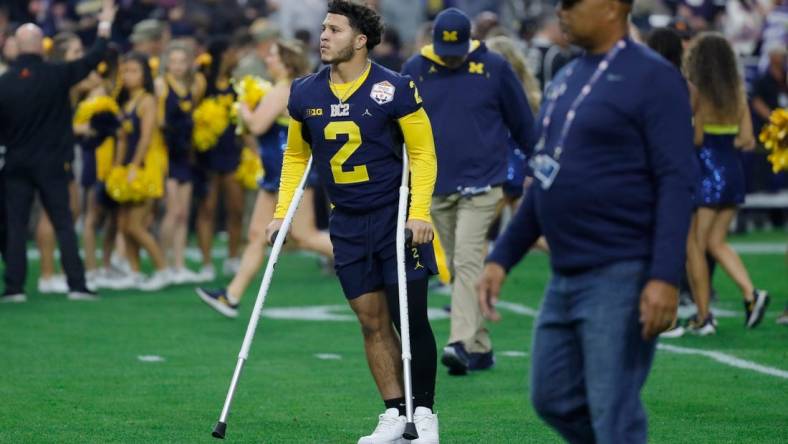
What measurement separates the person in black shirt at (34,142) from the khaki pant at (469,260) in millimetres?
5396

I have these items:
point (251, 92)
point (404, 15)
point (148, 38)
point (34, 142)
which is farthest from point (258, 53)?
point (404, 15)

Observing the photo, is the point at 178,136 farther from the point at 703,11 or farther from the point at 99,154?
the point at 703,11

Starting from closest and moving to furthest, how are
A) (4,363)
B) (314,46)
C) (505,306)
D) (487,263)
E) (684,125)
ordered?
(684,125)
(487,263)
(4,363)
(505,306)
(314,46)

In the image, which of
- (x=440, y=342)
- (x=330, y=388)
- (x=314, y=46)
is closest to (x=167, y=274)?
(x=440, y=342)

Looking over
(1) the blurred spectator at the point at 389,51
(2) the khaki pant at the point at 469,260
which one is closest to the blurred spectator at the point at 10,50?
(1) the blurred spectator at the point at 389,51

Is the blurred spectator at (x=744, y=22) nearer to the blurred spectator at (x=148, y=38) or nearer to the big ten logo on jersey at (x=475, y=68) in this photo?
the blurred spectator at (x=148, y=38)

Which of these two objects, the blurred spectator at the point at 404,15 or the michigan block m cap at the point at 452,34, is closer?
the michigan block m cap at the point at 452,34

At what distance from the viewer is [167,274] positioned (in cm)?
1622

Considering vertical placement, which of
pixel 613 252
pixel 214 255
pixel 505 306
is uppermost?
pixel 613 252

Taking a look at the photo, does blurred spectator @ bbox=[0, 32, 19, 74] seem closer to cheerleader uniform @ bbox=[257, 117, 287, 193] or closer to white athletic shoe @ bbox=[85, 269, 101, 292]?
white athletic shoe @ bbox=[85, 269, 101, 292]

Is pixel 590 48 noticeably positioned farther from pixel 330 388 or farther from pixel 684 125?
pixel 330 388

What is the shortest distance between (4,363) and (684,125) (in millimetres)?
6470

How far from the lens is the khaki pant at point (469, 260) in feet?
33.2

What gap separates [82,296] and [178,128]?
2.31 m
